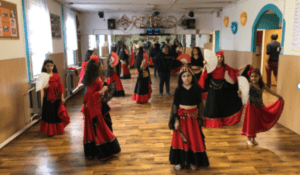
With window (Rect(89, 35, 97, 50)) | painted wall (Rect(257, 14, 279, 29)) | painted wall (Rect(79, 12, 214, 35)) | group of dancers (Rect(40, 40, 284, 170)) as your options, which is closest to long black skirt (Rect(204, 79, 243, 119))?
group of dancers (Rect(40, 40, 284, 170))

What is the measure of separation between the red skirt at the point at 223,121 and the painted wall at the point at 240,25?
2491mm

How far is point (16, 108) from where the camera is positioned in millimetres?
4316

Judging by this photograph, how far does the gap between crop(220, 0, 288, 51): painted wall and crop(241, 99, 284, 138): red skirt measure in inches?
99.9

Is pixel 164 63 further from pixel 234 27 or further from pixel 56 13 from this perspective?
pixel 56 13

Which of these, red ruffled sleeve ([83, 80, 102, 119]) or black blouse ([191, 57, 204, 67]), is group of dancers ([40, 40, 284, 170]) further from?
Answer: black blouse ([191, 57, 204, 67])

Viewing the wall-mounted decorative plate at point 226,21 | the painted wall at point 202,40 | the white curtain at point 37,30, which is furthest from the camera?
the painted wall at point 202,40

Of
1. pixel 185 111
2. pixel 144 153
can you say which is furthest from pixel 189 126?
pixel 144 153

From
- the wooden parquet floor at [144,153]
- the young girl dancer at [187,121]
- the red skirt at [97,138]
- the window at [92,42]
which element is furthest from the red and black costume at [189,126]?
the window at [92,42]

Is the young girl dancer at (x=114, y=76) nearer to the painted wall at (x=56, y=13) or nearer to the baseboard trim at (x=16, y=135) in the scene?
the painted wall at (x=56, y=13)

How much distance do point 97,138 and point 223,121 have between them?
266 cm

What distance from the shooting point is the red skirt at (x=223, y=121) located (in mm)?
4688

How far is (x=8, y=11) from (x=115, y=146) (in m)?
2.93

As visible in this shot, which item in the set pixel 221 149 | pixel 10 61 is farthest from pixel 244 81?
pixel 10 61

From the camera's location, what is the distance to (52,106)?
14.2 ft
